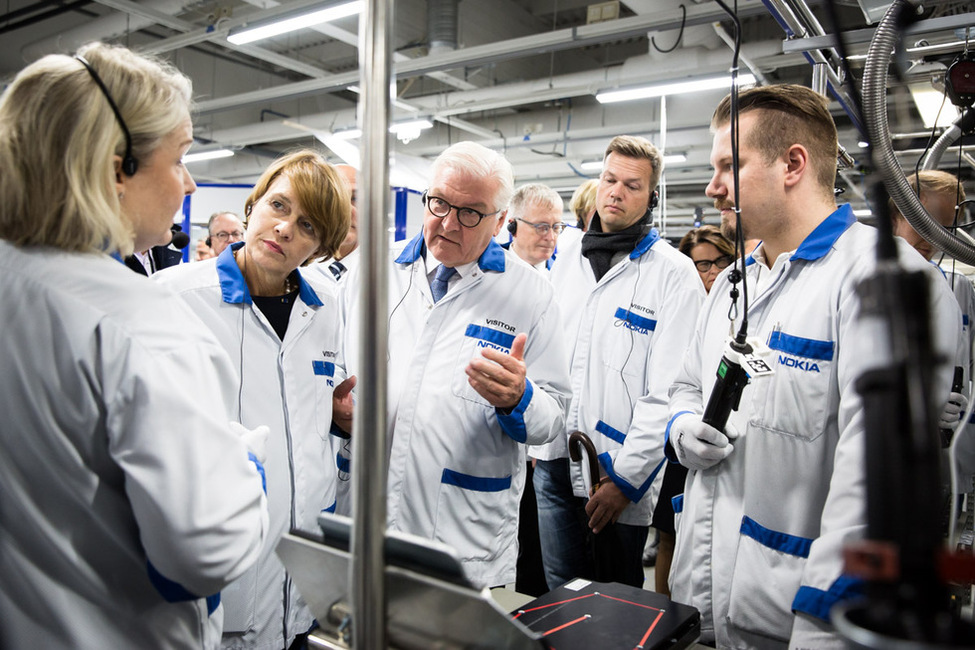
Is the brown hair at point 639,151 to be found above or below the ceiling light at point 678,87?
below

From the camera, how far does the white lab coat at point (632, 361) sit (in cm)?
218

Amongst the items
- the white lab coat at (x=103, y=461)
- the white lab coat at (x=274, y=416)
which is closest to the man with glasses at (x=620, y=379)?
the white lab coat at (x=274, y=416)

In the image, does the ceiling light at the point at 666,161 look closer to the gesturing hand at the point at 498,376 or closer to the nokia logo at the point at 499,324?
the nokia logo at the point at 499,324

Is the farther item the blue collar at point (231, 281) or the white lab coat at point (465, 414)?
the white lab coat at point (465, 414)

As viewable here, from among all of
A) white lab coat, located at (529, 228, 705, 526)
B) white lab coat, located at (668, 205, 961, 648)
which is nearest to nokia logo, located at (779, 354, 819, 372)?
white lab coat, located at (668, 205, 961, 648)

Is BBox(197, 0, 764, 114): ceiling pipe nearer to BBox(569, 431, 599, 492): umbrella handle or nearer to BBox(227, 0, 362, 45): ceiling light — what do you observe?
BBox(227, 0, 362, 45): ceiling light

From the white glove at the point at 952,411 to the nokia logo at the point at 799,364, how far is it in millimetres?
1572

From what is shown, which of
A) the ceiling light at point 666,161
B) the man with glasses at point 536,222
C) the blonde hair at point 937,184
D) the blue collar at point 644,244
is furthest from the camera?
the ceiling light at point 666,161

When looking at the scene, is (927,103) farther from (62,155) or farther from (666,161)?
(62,155)

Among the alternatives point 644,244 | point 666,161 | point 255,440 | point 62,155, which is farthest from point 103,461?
point 666,161

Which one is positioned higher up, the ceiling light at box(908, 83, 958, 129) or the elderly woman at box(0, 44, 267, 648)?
the ceiling light at box(908, 83, 958, 129)

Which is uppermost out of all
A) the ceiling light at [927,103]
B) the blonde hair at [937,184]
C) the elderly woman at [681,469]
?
the ceiling light at [927,103]

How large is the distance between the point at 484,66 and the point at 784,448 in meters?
7.73

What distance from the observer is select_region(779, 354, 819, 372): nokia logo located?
51.6 inches
